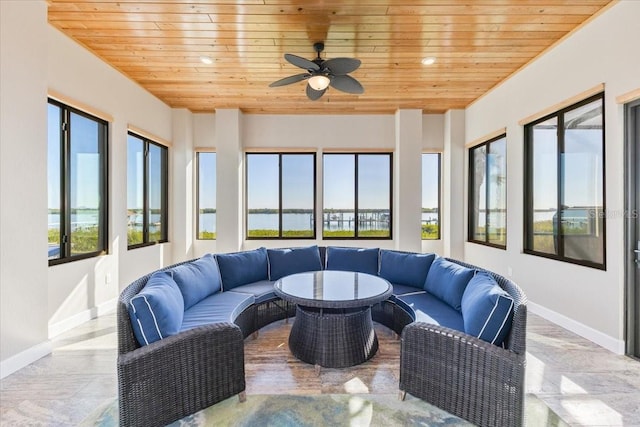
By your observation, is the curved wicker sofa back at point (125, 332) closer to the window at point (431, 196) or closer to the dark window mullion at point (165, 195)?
the dark window mullion at point (165, 195)

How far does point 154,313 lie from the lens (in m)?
1.89

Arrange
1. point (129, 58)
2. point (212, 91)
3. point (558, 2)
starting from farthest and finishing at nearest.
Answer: point (212, 91) < point (129, 58) < point (558, 2)

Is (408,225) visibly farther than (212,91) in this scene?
Yes

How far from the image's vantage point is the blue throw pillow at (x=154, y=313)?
180 cm

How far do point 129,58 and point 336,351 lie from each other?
4027mm

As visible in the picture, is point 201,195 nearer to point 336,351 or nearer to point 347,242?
point 347,242

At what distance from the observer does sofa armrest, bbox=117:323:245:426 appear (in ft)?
5.43

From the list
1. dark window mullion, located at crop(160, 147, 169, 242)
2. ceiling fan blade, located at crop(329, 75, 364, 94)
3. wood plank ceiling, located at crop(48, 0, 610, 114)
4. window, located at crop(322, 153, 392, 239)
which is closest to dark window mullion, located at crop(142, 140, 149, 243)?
dark window mullion, located at crop(160, 147, 169, 242)

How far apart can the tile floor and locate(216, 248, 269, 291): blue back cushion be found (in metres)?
0.71

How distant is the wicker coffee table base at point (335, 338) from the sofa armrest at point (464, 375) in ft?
1.79

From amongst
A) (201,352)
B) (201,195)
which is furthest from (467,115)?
(201,352)

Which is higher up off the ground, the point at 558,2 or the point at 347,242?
the point at 558,2

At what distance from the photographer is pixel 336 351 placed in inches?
97.8

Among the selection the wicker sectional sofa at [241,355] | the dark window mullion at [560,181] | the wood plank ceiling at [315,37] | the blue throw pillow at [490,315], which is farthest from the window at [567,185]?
the blue throw pillow at [490,315]
